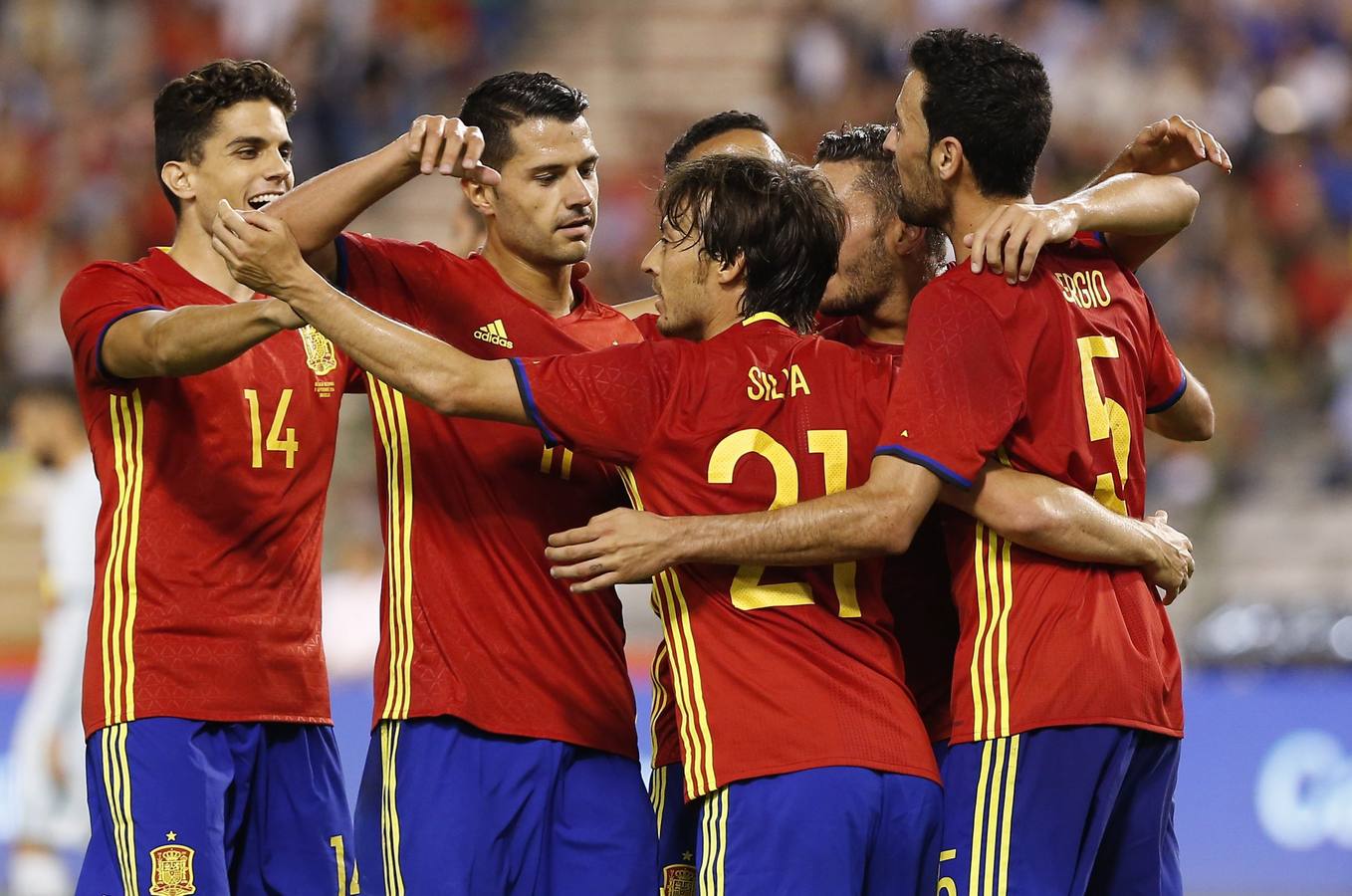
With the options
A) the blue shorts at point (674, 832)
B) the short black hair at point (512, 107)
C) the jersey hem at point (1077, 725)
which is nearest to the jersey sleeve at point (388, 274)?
the short black hair at point (512, 107)

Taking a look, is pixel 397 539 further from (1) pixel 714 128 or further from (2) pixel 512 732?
(1) pixel 714 128

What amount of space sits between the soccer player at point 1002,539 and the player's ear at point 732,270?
0.44m

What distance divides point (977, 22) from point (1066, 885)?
12.8 metres

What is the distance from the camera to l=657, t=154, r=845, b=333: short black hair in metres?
4.38

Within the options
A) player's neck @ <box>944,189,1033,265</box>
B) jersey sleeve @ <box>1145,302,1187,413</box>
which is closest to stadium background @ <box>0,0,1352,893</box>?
jersey sleeve @ <box>1145,302,1187,413</box>

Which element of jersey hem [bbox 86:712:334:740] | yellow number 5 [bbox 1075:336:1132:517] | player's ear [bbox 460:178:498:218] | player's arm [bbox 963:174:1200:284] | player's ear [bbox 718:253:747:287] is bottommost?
jersey hem [bbox 86:712:334:740]

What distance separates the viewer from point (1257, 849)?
9727 mm

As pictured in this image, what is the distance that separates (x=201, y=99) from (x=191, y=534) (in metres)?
1.34

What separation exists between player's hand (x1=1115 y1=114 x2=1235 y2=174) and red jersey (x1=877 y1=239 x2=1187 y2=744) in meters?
0.58

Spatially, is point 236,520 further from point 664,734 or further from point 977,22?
point 977,22

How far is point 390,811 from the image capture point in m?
4.70

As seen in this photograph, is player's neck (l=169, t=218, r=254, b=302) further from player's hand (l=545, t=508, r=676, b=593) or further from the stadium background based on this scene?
the stadium background

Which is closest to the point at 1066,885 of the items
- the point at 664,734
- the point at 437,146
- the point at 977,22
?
the point at 664,734

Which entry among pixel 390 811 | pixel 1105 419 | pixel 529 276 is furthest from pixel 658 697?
pixel 1105 419
